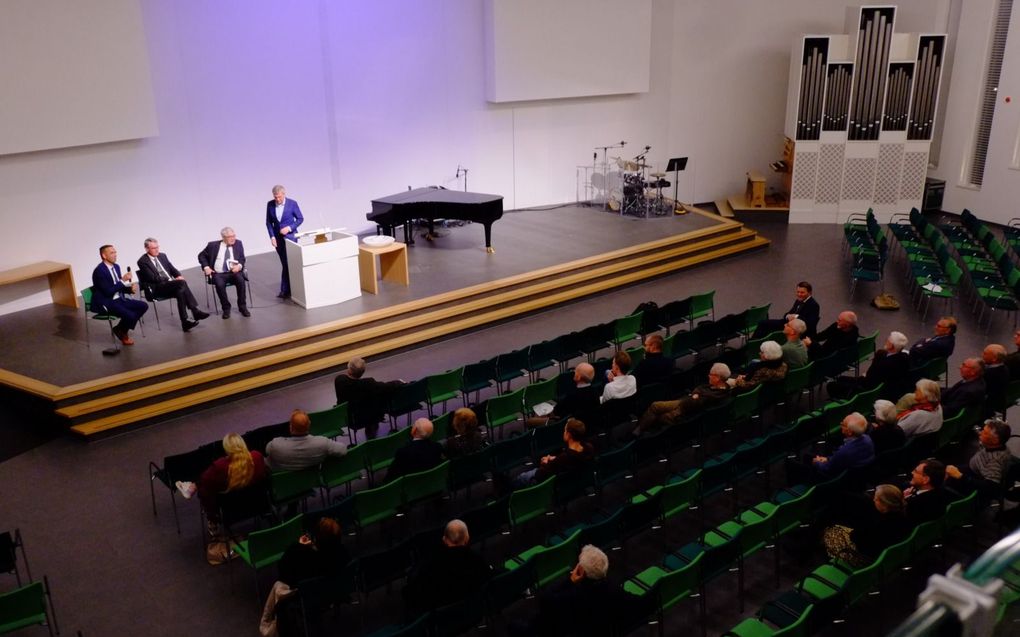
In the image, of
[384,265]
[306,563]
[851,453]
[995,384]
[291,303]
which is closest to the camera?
[306,563]

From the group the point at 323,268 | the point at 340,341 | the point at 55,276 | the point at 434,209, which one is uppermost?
the point at 434,209

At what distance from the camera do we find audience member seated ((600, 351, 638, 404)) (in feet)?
26.8

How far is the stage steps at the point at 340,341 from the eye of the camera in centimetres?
945

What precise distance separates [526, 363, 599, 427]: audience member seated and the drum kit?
8.82m

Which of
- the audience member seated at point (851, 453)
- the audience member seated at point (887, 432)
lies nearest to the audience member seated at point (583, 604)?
the audience member seated at point (851, 453)

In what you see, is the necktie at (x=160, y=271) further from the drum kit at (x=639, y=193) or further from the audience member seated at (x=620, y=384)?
the drum kit at (x=639, y=193)

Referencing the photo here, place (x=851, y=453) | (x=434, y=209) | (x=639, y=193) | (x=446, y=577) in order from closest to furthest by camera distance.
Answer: (x=446, y=577) < (x=851, y=453) < (x=434, y=209) < (x=639, y=193)

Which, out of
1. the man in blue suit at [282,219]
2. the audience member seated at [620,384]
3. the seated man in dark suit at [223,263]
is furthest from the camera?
the man in blue suit at [282,219]

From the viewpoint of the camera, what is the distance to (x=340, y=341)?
10.9 m

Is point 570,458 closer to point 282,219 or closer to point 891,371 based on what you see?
point 891,371

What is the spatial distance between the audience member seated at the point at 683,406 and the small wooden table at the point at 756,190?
10.6m

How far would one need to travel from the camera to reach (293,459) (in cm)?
698

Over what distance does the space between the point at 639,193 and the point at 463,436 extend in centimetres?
1016

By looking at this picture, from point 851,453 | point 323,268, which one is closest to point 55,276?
point 323,268
